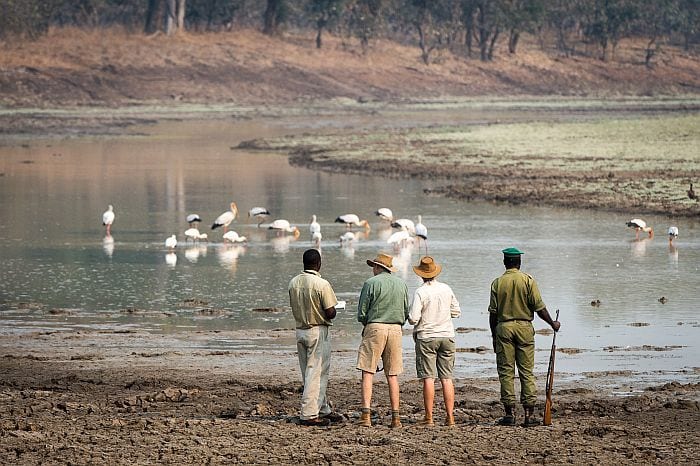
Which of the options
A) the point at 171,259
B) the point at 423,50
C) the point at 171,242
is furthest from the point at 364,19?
the point at 171,259

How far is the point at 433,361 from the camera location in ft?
35.2

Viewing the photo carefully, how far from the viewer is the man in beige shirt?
1070 cm

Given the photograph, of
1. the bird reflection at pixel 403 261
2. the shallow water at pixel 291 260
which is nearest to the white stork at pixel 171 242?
the shallow water at pixel 291 260

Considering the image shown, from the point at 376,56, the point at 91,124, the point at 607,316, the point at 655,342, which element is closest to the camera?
the point at 655,342

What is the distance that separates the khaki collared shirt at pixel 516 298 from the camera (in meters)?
10.8

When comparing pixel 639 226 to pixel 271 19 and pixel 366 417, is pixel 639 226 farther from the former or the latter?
pixel 271 19

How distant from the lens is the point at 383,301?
10.6 metres

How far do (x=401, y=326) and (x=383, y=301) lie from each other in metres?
0.27

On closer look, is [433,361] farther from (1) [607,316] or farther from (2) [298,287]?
(1) [607,316]

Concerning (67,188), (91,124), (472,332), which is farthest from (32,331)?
(91,124)

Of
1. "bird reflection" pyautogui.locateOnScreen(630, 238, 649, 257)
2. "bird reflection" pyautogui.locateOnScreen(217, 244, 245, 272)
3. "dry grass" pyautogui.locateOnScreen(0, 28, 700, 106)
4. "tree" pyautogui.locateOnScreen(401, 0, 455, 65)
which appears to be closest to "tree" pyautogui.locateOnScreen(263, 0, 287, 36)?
"dry grass" pyautogui.locateOnScreen(0, 28, 700, 106)

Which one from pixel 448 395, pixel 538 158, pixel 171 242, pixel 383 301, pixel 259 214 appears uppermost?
pixel 383 301

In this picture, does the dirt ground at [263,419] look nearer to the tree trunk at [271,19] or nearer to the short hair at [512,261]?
the short hair at [512,261]

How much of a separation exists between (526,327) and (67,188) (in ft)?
83.9
